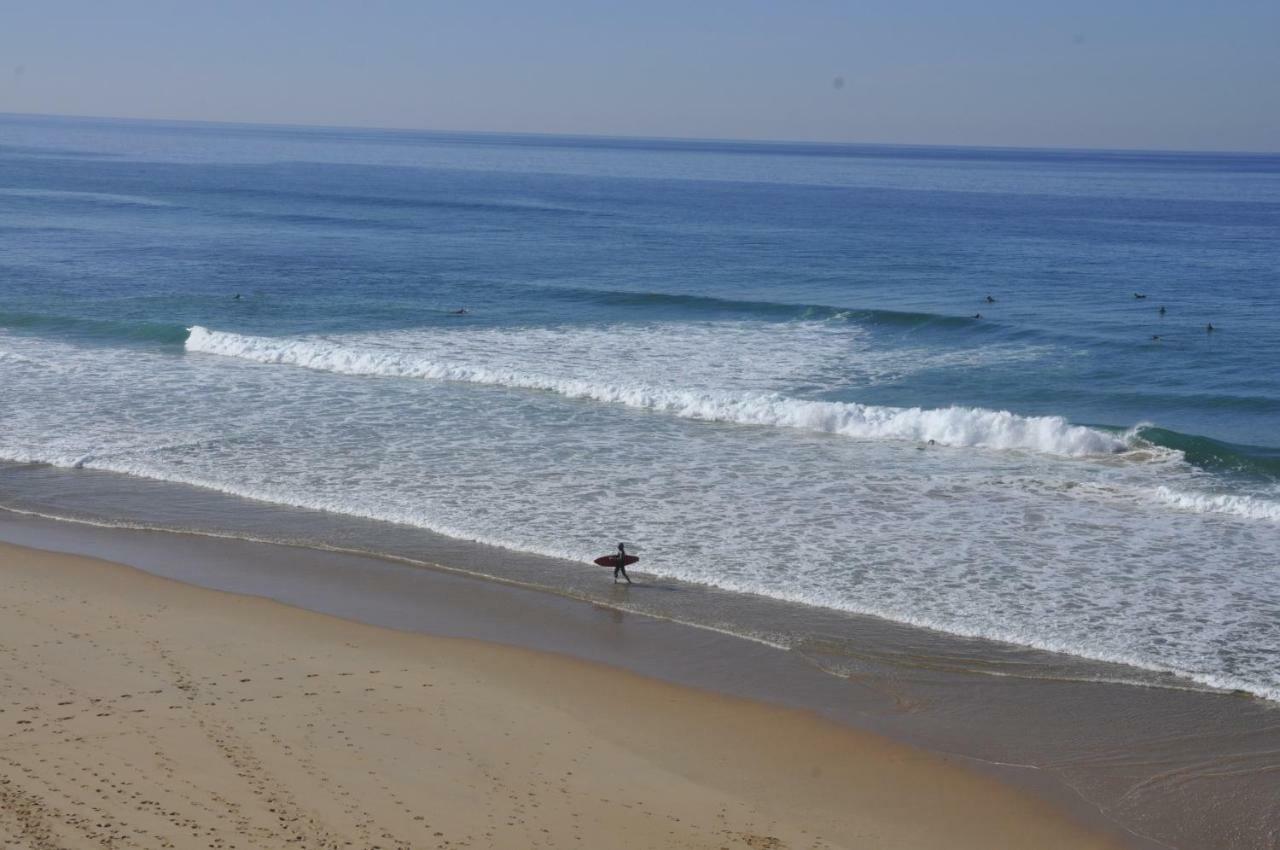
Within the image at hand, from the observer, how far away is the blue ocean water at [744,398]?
16219mm

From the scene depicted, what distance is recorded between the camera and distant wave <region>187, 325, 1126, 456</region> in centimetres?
2289

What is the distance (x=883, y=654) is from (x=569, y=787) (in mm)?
4515

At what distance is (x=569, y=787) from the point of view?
10.2 metres

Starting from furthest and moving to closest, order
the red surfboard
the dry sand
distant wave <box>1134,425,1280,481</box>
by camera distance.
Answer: distant wave <box>1134,425,1280,481</box> < the red surfboard < the dry sand

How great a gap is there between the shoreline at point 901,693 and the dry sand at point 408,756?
0.38 m

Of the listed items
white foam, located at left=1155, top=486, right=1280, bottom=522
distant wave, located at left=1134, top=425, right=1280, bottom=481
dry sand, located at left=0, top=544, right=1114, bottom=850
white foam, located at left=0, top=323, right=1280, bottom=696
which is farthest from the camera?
distant wave, located at left=1134, top=425, right=1280, bottom=481

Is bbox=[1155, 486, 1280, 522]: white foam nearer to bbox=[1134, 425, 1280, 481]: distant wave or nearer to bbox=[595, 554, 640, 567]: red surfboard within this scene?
bbox=[1134, 425, 1280, 481]: distant wave

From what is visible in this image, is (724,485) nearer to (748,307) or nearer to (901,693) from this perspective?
(901,693)

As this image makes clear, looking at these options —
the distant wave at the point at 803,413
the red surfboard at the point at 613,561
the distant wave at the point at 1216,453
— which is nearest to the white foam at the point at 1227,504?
the distant wave at the point at 1216,453

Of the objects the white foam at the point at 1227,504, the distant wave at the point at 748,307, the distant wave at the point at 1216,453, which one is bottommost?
the white foam at the point at 1227,504

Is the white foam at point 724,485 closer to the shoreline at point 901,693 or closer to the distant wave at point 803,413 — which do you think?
the distant wave at point 803,413

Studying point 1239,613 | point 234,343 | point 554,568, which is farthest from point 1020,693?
point 234,343

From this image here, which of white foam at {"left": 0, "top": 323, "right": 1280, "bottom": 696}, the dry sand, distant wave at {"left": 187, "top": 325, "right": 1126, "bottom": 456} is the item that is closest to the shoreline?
the dry sand

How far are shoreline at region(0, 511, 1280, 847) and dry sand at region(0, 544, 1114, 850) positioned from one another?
1.25 feet
